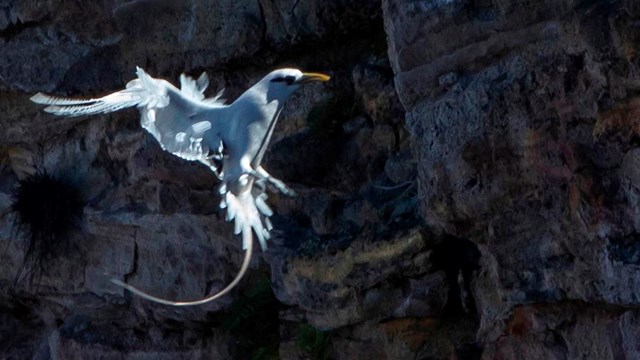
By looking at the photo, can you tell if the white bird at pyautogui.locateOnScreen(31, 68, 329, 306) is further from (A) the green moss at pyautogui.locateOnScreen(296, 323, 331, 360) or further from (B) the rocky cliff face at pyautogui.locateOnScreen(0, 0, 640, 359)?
(A) the green moss at pyautogui.locateOnScreen(296, 323, 331, 360)

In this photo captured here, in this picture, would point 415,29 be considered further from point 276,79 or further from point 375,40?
point 375,40

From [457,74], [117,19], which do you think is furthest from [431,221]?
[117,19]

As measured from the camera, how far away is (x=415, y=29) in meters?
4.81

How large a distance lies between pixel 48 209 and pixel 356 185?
1.95 meters

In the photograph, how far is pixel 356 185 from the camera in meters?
5.89

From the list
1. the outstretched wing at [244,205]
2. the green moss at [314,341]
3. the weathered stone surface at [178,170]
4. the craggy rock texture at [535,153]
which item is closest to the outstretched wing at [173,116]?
the outstretched wing at [244,205]

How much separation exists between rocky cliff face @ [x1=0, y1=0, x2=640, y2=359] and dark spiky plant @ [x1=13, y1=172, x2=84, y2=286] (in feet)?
0.09

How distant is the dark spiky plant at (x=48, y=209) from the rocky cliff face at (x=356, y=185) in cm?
3

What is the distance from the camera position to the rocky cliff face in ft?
13.8

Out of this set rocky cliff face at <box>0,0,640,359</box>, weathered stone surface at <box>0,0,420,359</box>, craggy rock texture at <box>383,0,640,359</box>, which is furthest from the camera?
weathered stone surface at <box>0,0,420,359</box>

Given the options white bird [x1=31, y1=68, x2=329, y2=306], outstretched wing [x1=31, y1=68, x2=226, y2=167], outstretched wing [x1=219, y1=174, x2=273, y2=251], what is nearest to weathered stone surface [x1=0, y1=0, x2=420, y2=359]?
outstretched wing [x1=219, y1=174, x2=273, y2=251]

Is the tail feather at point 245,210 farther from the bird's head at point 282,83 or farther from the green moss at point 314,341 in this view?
the green moss at point 314,341

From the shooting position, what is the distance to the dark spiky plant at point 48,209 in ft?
23.0

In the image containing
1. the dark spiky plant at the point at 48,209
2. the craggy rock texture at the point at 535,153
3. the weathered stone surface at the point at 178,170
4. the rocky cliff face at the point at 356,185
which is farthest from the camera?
the dark spiky plant at the point at 48,209
